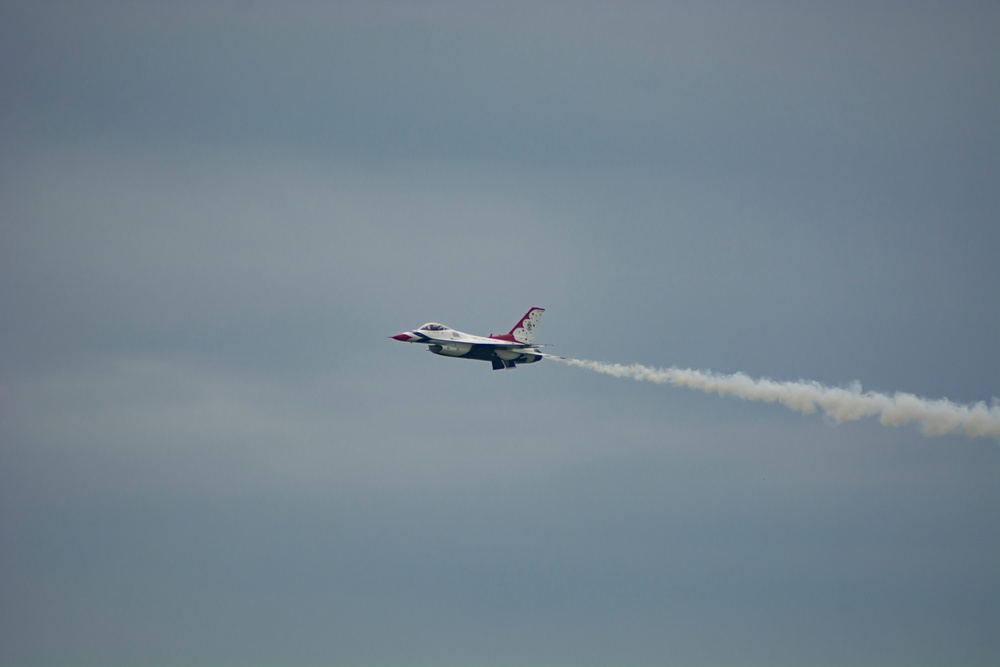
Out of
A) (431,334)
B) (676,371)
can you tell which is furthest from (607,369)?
(431,334)

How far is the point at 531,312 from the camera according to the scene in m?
162

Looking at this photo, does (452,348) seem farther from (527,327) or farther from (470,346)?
(527,327)

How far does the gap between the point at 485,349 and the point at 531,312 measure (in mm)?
Result: 5874

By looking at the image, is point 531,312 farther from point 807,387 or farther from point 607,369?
point 807,387

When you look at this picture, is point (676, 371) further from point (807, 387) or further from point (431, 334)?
point (431, 334)

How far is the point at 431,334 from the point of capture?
158125 millimetres

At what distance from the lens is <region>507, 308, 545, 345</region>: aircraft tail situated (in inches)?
6339

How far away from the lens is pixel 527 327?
161625 mm

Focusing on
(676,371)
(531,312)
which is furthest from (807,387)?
(531,312)

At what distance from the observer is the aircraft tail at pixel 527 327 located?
16100 cm

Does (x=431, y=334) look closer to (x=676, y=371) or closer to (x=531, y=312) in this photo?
(x=531, y=312)

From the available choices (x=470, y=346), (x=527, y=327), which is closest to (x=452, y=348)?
(x=470, y=346)

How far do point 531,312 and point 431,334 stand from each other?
29.3 feet

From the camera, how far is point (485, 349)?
158375mm
